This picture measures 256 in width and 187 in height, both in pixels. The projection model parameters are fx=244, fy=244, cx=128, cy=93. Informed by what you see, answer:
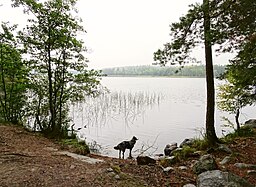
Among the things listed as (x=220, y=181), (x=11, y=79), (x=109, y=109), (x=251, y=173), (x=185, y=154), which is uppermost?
(x=11, y=79)

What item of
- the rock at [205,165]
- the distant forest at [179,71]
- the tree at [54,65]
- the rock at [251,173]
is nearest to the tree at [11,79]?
the tree at [54,65]

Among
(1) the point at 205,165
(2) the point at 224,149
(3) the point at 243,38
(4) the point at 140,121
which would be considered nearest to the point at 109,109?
(4) the point at 140,121

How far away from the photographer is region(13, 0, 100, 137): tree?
20.5ft

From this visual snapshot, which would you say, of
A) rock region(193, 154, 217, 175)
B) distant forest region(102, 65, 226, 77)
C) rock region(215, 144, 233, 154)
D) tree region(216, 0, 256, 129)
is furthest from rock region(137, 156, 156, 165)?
tree region(216, 0, 256, 129)

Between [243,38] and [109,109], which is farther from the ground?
[243,38]

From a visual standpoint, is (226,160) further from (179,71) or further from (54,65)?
(54,65)

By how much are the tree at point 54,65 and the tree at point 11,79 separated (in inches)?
10.6

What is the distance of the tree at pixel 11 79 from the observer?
6406 mm

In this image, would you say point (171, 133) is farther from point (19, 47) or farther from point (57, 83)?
point (19, 47)

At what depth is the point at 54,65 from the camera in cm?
677

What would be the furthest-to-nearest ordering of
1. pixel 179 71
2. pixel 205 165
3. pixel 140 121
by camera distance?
pixel 140 121 < pixel 179 71 < pixel 205 165

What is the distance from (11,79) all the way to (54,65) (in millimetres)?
1298

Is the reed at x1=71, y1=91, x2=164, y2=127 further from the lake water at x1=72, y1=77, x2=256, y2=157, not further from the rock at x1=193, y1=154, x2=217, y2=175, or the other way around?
the rock at x1=193, y1=154, x2=217, y2=175

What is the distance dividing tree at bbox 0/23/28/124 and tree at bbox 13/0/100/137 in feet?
0.88
